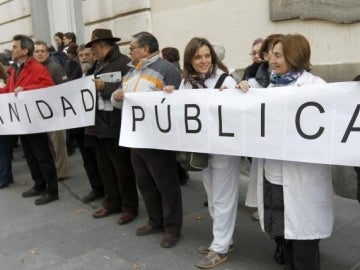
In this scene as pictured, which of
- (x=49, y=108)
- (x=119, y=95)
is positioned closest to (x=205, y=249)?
(x=119, y=95)

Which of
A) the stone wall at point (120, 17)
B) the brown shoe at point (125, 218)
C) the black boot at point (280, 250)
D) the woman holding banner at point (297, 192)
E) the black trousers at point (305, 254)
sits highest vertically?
the stone wall at point (120, 17)

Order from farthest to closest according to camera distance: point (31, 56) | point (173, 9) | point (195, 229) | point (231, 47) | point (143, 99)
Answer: point (173, 9), point (231, 47), point (31, 56), point (195, 229), point (143, 99)

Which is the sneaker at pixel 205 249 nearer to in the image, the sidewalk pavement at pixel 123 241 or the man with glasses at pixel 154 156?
the sidewalk pavement at pixel 123 241

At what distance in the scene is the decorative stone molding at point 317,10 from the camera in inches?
180

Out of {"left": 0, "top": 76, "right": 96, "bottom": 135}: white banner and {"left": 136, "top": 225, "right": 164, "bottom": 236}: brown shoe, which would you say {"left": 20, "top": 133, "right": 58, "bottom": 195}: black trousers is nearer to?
{"left": 0, "top": 76, "right": 96, "bottom": 135}: white banner

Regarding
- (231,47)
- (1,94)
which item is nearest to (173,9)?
(231,47)

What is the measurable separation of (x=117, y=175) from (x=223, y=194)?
4.94 ft

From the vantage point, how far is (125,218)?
4.61 meters

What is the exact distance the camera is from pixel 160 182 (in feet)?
12.8

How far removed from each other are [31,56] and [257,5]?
9.04 feet

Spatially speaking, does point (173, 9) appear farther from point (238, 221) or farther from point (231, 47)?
point (238, 221)

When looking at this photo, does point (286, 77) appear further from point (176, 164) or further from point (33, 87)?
point (33, 87)

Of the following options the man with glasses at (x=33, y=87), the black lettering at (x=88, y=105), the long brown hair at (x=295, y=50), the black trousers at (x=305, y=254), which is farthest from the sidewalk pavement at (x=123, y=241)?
the long brown hair at (x=295, y=50)

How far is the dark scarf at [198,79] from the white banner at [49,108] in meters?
1.42
